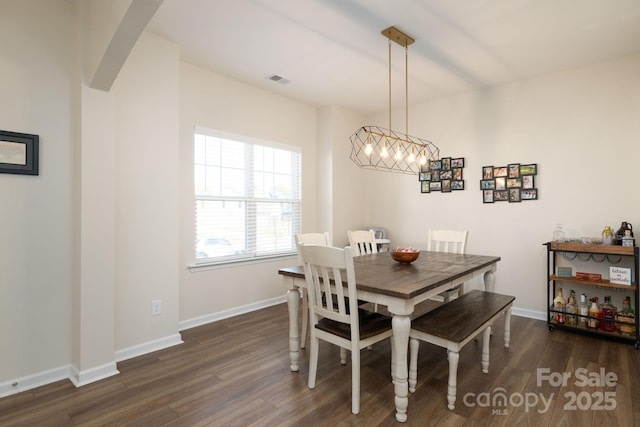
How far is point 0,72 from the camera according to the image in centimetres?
220

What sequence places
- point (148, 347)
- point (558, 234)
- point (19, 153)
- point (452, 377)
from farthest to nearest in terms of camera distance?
point (558, 234)
point (148, 347)
point (19, 153)
point (452, 377)

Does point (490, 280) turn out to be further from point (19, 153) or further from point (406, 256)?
point (19, 153)

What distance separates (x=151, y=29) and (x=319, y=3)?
1503 mm

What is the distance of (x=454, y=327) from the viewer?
2150mm

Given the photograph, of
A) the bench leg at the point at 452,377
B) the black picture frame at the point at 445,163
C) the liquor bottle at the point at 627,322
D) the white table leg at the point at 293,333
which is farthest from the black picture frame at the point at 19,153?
the liquor bottle at the point at 627,322

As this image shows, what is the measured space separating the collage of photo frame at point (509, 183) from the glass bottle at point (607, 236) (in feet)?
2.37

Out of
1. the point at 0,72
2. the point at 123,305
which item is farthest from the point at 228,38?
the point at 123,305

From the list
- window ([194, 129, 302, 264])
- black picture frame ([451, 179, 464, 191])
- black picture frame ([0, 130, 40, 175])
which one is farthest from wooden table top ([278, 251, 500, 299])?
black picture frame ([0, 130, 40, 175])

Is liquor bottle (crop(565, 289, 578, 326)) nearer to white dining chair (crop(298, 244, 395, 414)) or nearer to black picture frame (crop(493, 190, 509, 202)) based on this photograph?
black picture frame (crop(493, 190, 509, 202))

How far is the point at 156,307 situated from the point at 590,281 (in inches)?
164

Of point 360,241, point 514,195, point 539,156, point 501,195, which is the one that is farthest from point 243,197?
point 539,156

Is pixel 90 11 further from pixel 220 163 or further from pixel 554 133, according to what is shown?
pixel 554 133

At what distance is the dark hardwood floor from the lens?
1939mm

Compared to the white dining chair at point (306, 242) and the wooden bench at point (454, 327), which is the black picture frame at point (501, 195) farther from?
the white dining chair at point (306, 242)
